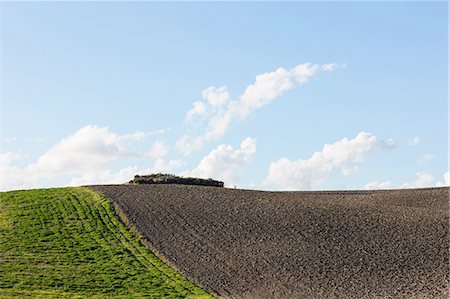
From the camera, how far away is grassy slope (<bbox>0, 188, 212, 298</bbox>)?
3241 centimetres

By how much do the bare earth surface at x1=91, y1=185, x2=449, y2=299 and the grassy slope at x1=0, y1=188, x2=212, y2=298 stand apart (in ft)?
4.94

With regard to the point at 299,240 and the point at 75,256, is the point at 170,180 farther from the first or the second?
the point at 299,240

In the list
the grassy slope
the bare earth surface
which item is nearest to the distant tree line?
the bare earth surface

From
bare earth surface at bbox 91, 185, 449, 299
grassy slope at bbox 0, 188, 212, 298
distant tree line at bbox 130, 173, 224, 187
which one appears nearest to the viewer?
grassy slope at bbox 0, 188, 212, 298

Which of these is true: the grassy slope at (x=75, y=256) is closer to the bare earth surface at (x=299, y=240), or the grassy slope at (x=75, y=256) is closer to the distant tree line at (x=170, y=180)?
the bare earth surface at (x=299, y=240)

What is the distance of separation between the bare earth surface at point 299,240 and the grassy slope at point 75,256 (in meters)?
1.51

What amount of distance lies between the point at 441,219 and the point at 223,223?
1523 centimetres

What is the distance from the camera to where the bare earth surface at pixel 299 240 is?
108 ft

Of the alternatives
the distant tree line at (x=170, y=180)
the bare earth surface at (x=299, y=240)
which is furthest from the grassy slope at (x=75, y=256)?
the distant tree line at (x=170, y=180)

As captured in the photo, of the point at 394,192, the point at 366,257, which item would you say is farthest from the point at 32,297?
the point at 394,192

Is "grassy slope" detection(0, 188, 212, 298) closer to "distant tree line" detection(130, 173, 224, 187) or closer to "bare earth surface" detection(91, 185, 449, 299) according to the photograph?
"bare earth surface" detection(91, 185, 449, 299)

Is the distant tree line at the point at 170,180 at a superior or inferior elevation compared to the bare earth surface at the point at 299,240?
superior

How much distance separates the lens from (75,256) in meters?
37.6

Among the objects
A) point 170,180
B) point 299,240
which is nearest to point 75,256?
point 299,240
